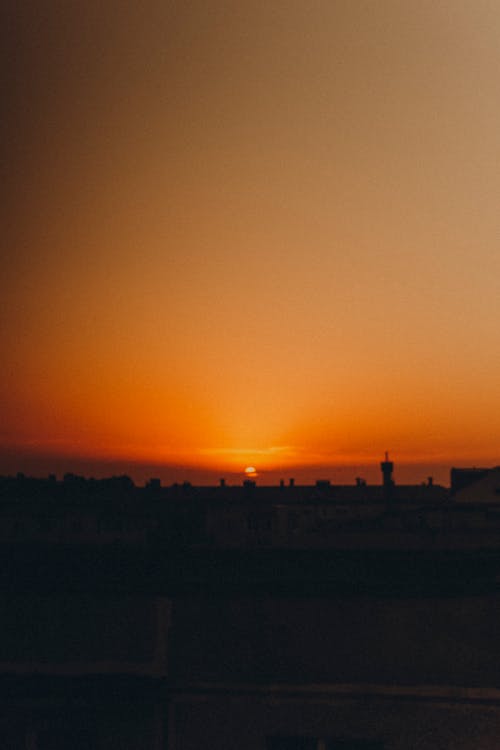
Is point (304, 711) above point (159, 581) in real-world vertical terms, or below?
below

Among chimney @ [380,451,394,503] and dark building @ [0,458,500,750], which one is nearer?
dark building @ [0,458,500,750]

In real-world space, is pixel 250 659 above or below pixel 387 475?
below

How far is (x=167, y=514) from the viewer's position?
1772 inches

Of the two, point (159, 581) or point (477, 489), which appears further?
point (477, 489)

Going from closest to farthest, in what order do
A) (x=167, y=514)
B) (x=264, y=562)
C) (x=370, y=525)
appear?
(x=264, y=562), (x=370, y=525), (x=167, y=514)

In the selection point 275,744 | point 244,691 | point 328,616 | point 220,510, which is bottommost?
point 275,744

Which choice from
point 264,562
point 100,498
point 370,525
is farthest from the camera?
point 100,498

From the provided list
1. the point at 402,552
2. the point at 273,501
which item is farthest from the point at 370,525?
the point at 402,552

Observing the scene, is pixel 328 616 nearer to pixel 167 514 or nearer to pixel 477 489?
pixel 167 514

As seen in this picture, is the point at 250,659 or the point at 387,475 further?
the point at 387,475

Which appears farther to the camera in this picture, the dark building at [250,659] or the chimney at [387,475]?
the chimney at [387,475]

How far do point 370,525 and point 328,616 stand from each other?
1181 inches

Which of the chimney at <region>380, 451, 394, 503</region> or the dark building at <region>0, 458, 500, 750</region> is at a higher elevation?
the chimney at <region>380, 451, 394, 503</region>

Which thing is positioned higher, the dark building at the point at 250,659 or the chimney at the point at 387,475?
the chimney at the point at 387,475
